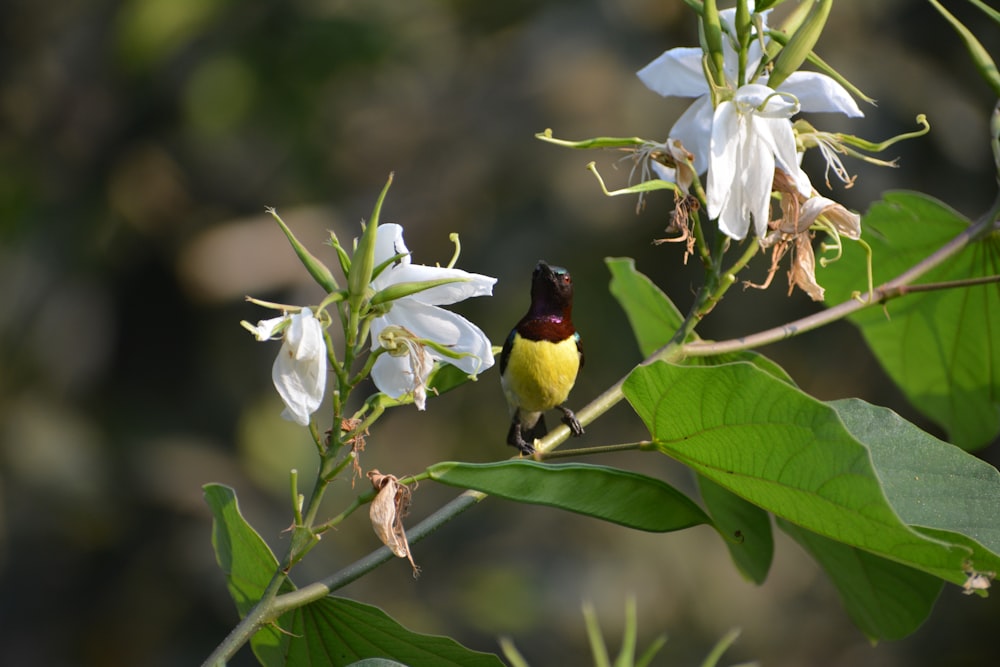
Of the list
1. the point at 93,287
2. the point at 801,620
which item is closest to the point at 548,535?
the point at 801,620

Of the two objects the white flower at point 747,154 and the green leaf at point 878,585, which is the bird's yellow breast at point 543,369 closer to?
the green leaf at point 878,585

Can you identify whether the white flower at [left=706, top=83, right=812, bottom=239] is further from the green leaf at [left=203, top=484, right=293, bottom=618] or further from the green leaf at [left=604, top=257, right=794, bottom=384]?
the green leaf at [left=203, top=484, right=293, bottom=618]

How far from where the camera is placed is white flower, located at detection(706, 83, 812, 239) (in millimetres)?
1027

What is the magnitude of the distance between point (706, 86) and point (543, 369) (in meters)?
0.55

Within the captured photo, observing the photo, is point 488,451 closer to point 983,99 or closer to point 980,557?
point 983,99

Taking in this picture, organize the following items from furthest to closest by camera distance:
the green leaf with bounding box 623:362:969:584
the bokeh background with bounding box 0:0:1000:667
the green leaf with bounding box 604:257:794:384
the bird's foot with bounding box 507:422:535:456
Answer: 1. the bokeh background with bounding box 0:0:1000:667
2. the bird's foot with bounding box 507:422:535:456
3. the green leaf with bounding box 604:257:794:384
4. the green leaf with bounding box 623:362:969:584

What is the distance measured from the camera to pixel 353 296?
0.91 m

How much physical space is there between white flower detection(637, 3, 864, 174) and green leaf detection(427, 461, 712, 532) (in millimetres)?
380

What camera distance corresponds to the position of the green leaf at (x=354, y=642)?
1.07m

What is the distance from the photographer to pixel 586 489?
0.95 metres

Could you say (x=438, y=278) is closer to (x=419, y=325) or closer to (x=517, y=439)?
(x=419, y=325)

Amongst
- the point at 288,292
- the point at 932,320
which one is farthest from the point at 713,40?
the point at 288,292

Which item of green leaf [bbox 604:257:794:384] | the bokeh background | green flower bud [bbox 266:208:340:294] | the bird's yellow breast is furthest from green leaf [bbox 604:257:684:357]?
the bokeh background

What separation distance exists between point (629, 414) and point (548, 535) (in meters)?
0.97
